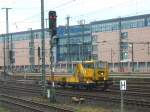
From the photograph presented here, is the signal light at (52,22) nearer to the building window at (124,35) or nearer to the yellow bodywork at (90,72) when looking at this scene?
the yellow bodywork at (90,72)

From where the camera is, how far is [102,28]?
124 meters

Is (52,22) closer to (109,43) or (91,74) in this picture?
(91,74)

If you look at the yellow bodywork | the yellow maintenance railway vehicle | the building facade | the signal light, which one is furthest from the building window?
the signal light

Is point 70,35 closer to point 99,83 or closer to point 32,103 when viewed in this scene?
point 99,83

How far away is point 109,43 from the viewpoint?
11988 centimetres

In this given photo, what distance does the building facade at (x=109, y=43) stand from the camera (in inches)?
4363

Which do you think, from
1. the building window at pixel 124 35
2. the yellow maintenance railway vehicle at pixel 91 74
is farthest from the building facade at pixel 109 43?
the yellow maintenance railway vehicle at pixel 91 74

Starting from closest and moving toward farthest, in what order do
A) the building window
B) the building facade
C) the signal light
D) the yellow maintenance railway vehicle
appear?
Result: the signal light → the yellow maintenance railway vehicle → the building facade → the building window

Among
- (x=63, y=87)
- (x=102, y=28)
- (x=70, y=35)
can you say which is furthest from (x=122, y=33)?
(x=63, y=87)

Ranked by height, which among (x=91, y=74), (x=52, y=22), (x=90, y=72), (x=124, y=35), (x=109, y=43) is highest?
(x=124, y=35)

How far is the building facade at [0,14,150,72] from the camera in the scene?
111 meters

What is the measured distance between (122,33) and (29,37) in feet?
126

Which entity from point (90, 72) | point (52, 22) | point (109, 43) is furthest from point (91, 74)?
point (109, 43)

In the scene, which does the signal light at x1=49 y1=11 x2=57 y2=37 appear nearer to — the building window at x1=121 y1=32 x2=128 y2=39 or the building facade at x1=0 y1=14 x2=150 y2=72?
the building facade at x1=0 y1=14 x2=150 y2=72
